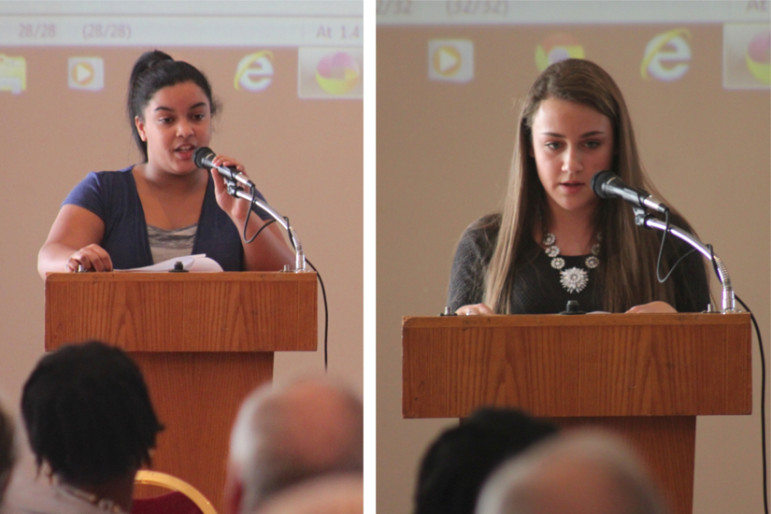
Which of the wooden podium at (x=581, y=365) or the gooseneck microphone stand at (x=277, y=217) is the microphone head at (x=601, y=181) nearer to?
the wooden podium at (x=581, y=365)

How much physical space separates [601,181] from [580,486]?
1.17 m

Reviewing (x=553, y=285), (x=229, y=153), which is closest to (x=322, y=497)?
(x=553, y=285)

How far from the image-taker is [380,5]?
3.07 m

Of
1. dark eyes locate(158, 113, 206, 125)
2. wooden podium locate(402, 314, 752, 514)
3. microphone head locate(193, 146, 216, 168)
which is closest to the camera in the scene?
wooden podium locate(402, 314, 752, 514)

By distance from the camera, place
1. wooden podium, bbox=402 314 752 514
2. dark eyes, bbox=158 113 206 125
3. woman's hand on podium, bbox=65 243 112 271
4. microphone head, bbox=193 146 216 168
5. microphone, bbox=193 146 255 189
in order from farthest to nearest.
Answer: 1. dark eyes, bbox=158 113 206 125
2. microphone head, bbox=193 146 216 168
3. microphone, bbox=193 146 255 189
4. woman's hand on podium, bbox=65 243 112 271
5. wooden podium, bbox=402 314 752 514

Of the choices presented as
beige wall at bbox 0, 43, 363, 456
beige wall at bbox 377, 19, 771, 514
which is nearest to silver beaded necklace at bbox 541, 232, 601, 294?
beige wall at bbox 0, 43, 363, 456

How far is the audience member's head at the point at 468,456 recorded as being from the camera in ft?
2.02

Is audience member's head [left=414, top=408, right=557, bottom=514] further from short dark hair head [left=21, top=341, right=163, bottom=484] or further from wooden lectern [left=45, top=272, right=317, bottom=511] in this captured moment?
wooden lectern [left=45, top=272, right=317, bottom=511]

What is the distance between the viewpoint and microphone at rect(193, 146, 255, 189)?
1.90m

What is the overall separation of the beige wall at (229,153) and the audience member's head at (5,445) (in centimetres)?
210

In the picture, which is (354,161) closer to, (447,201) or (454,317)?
(447,201)

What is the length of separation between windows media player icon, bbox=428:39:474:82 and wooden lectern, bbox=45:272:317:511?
1530mm

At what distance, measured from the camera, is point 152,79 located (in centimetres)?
223

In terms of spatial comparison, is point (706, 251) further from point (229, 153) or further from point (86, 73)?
point (86, 73)
